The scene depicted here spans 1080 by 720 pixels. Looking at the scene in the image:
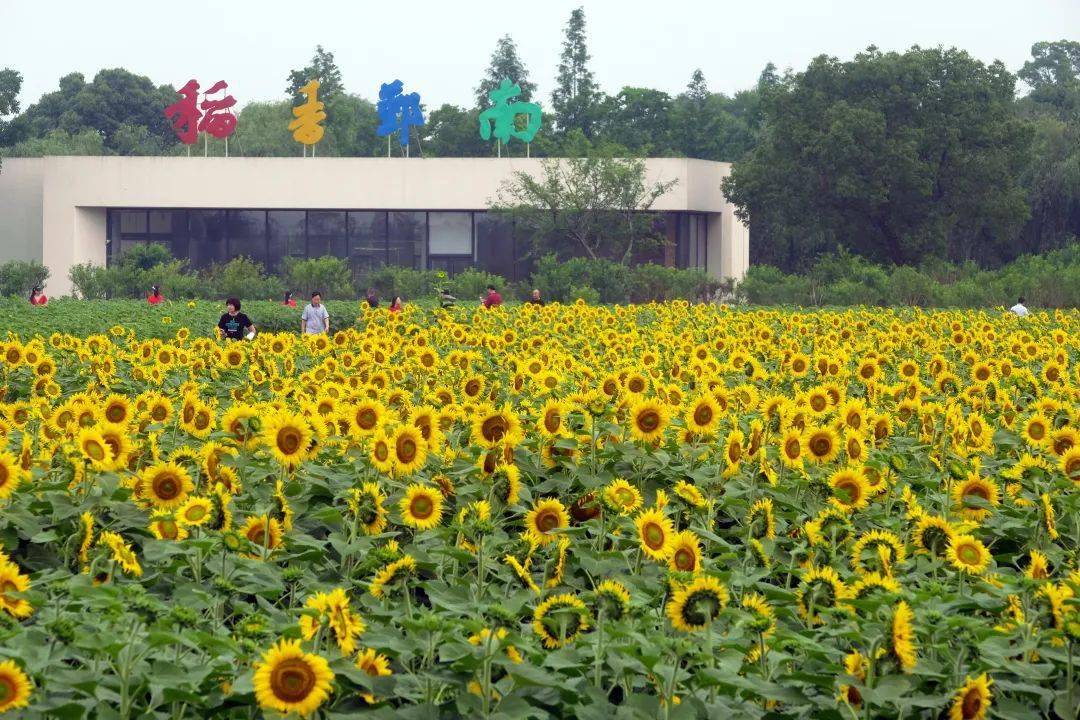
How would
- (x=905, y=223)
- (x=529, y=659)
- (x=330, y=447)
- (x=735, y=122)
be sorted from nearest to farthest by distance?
(x=529, y=659) < (x=330, y=447) < (x=905, y=223) < (x=735, y=122)

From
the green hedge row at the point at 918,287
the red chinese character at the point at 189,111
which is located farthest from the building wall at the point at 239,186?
the green hedge row at the point at 918,287

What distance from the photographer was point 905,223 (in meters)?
45.8

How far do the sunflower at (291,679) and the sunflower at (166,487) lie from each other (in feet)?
6.04

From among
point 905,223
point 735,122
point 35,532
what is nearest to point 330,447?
point 35,532

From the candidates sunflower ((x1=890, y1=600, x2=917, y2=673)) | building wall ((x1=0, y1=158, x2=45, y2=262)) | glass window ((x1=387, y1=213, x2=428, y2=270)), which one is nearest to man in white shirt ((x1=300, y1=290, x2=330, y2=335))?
sunflower ((x1=890, y1=600, x2=917, y2=673))

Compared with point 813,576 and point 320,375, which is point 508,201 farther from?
point 813,576

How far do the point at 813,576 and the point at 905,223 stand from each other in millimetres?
43158

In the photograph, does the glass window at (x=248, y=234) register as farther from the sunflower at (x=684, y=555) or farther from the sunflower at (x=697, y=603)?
the sunflower at (x=697, y=603)

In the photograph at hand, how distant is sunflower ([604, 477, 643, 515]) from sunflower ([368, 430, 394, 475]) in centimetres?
77

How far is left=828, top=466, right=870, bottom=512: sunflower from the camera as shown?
5340 millimetres

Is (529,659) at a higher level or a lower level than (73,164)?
lower

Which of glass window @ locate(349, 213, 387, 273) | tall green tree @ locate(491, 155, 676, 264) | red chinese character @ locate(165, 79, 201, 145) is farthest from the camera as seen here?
glass window @ locate(349, 213, 387, 273)

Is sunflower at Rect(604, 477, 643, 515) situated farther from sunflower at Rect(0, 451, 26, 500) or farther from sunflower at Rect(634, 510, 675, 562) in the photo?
sunflower at Rect(0, 451, 26, 500)

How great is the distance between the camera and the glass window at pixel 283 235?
49.0 m
